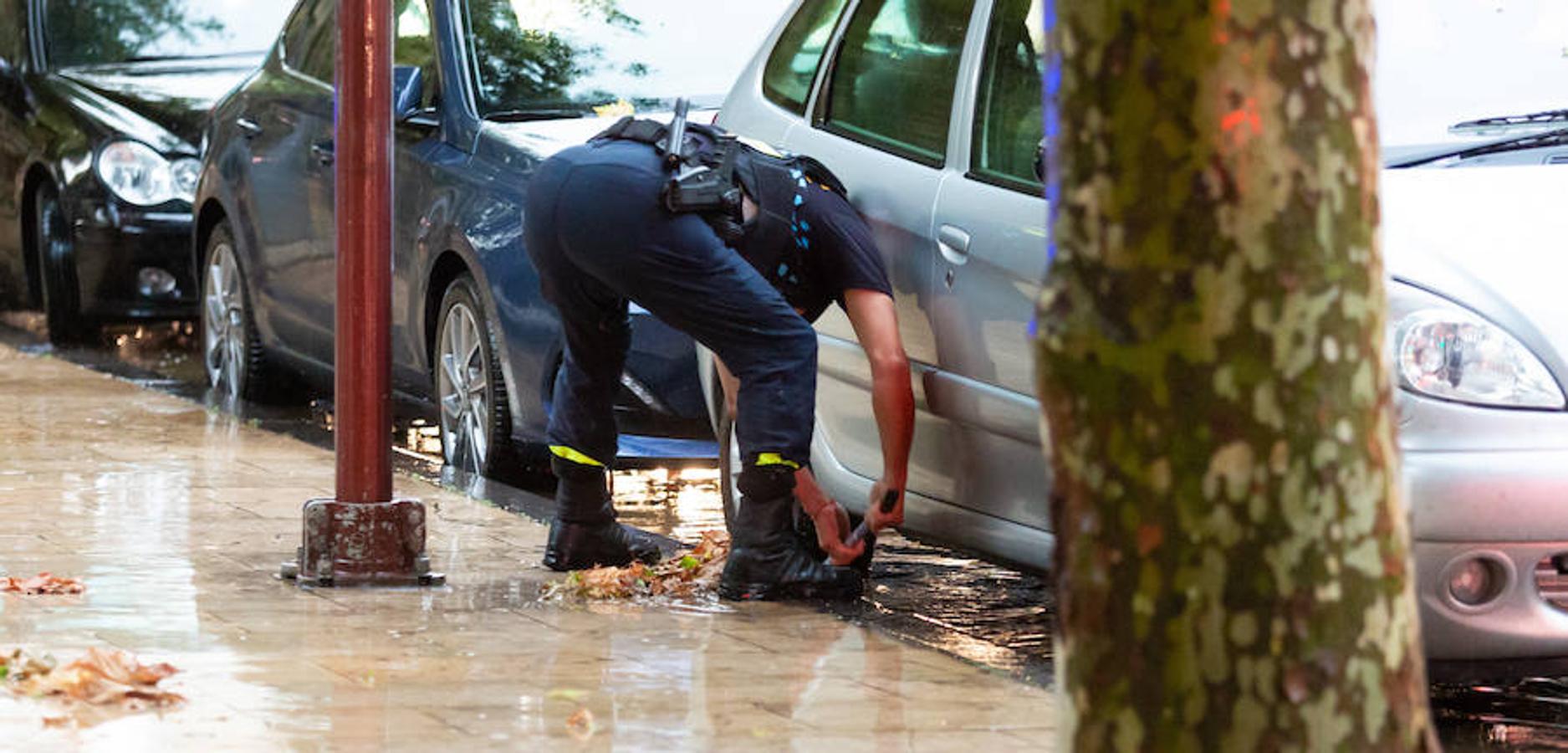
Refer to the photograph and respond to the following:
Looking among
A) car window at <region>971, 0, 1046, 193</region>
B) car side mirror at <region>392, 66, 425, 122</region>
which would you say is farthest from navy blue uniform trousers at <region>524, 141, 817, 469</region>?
car side mirror at <region>392, 66, 425, 122</region>

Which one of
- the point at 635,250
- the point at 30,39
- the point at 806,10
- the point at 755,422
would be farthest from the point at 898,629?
the point at 30,39

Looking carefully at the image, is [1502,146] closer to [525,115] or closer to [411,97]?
[525,115]

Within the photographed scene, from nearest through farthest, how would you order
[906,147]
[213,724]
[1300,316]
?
[1300,316], [213,724], [906,147]

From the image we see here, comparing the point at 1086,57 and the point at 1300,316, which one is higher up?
the point at 1086,57

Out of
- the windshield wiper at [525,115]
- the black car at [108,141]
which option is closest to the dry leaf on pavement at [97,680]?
the windshield wiper at [525,115]

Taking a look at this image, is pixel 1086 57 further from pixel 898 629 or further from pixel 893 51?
pixel 893 51

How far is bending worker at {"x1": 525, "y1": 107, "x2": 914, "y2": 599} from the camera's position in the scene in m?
6.51

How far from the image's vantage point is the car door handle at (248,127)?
10464 mm

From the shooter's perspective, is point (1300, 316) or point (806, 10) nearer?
point (1300, 316)

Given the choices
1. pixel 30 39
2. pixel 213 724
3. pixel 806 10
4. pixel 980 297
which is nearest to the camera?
pixel 213 724

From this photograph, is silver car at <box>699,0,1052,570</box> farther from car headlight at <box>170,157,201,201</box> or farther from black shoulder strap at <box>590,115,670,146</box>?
car headlight at <box>170,157,201,201</box>

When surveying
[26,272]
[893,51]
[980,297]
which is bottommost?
[26,272]

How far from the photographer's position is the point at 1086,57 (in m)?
2.91

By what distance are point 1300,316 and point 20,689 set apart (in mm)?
3242
